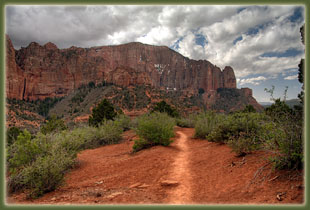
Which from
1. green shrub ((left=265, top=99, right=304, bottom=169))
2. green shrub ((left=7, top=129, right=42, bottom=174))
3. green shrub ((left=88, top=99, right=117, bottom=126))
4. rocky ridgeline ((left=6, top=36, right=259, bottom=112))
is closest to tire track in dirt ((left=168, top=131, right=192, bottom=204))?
green shrub ((left=265, top=99, right=304, bottom=169))

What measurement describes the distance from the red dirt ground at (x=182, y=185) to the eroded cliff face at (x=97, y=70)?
75.5 meters

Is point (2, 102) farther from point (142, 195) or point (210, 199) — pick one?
point (210, 199)

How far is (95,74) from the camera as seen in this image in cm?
11281

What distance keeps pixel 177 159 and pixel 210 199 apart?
544 cm

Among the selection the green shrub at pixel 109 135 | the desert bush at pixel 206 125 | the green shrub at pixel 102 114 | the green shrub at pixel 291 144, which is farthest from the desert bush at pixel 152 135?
the green shrub at pixel 102 114

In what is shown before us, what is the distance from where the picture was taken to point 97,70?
11325 cm

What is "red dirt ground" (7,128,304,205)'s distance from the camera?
4199mm

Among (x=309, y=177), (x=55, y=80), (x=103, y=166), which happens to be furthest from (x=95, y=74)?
(x=309, y=177)

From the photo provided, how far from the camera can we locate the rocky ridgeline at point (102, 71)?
90188mm

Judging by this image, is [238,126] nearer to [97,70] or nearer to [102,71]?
[102,71]

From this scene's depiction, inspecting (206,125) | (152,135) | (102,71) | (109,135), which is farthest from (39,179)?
(102,71)

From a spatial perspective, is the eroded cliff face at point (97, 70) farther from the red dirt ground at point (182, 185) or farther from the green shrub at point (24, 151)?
the green shrub at point (24, 151)

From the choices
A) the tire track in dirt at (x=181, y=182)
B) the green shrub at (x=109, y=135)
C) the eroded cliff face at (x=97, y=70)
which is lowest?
the green shrub at (x=109, y=135)

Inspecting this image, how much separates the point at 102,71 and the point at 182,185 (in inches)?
4520
